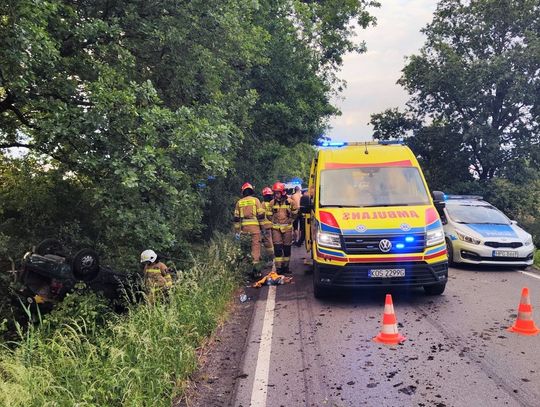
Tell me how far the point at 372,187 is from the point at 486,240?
13.1 feet

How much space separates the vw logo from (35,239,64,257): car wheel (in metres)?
4.86

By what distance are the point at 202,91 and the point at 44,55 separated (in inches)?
167

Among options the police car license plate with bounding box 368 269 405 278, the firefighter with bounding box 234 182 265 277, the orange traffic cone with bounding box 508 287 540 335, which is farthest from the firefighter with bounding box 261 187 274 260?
the orange traffic cone with bounding box 508 287 540 335

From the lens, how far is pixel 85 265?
7.14m

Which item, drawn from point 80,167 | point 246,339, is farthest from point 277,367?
point 80,167

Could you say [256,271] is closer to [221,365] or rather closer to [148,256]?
[148,256]

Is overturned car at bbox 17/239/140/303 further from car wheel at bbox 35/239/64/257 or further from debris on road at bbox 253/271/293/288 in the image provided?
debris on road at bbox 253/271/293/288

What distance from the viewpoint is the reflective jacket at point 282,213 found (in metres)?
9.63

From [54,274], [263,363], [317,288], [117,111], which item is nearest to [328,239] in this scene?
[317,288]

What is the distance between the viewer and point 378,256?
699 cm

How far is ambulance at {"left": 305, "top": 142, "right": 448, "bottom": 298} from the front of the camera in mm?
7008

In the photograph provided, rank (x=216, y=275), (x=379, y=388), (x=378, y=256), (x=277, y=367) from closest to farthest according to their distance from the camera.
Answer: (x=379, y=388) < (x=277, y=367) < (x=378, y=256) < (x=216, y=275)

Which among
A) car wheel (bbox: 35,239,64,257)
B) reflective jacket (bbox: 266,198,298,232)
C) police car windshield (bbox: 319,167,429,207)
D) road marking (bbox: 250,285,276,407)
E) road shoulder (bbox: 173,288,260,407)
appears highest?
police car windshield (bbox: 319,167,429,207)

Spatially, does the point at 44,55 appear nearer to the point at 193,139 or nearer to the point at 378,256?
the point at 193,139
